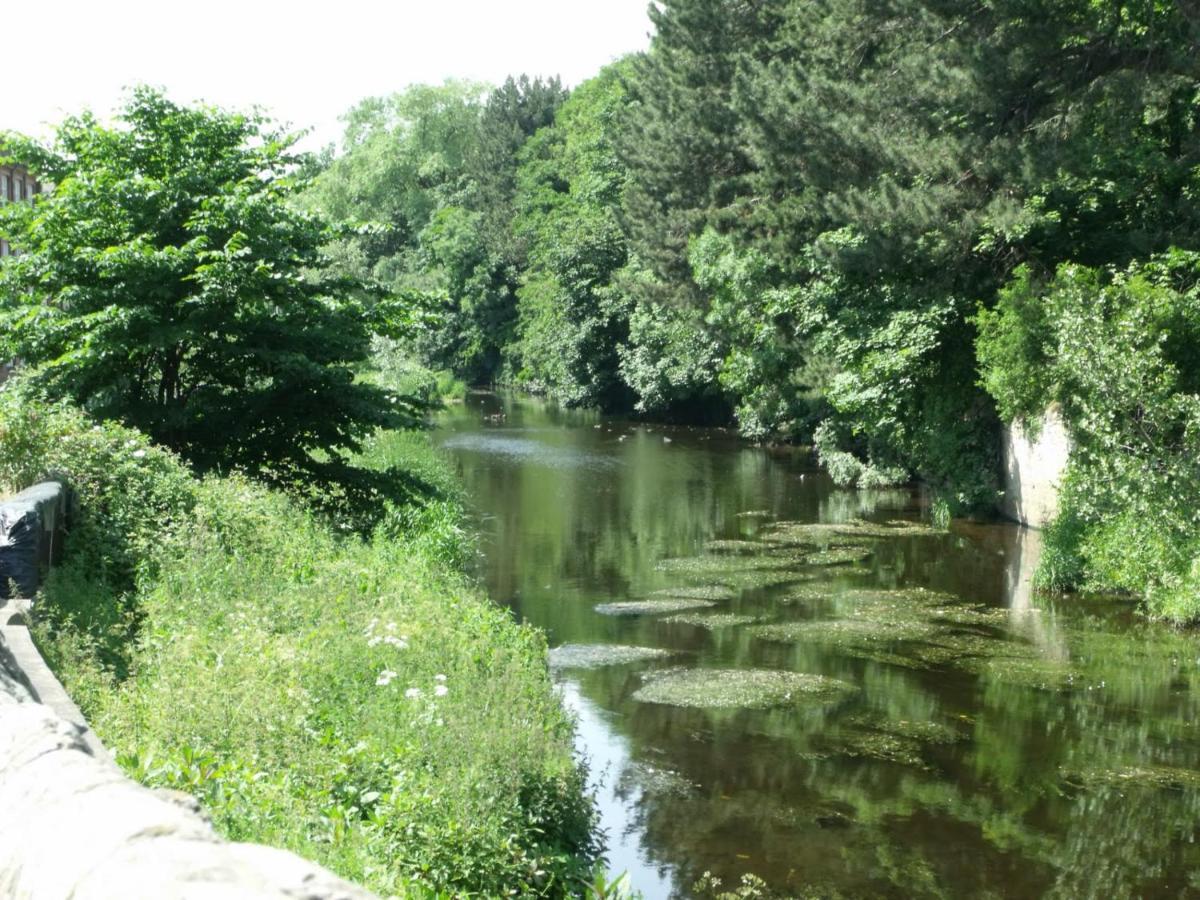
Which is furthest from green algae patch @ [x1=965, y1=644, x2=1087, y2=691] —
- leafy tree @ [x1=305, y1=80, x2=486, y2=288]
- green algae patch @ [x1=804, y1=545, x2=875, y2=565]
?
leafy tree @ [x1=305, y1=80, x2=486, y2=288]

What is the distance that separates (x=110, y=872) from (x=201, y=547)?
9.26 meters

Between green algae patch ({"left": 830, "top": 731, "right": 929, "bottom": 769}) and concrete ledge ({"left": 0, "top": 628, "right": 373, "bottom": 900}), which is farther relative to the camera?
Answer: green algae patch ({"left": 830, "top": 731, "right": 929, "bottom": 769})

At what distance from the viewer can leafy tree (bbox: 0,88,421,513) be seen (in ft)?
56.5

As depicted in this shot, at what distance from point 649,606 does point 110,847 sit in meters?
15.3

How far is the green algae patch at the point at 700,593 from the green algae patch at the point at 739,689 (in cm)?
419

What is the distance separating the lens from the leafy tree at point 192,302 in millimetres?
17234

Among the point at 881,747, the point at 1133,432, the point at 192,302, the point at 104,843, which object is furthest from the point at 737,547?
the point at 104,843

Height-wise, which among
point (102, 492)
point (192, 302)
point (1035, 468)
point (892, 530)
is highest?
point (192, 302)

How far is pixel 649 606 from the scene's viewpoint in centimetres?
1838

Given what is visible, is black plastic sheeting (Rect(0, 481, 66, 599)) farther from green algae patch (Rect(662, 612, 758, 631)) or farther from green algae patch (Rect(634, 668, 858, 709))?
green algae patch (Rect(662, 612, 758, 631))

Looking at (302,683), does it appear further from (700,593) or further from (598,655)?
(700,593)

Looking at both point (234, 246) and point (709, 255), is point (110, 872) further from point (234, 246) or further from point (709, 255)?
point (709, 255)

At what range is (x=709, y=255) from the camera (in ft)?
128

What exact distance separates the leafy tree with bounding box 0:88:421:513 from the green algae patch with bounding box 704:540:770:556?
666 cm
